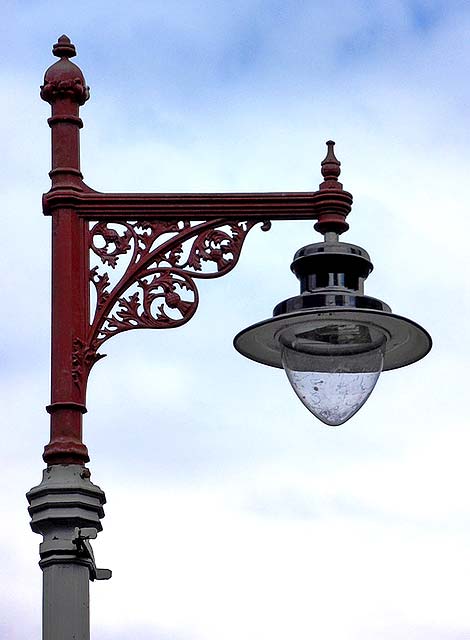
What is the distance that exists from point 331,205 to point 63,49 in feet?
4.97

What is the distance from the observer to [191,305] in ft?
30.5

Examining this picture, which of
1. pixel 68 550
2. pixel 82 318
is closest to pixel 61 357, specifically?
pixel 82 318

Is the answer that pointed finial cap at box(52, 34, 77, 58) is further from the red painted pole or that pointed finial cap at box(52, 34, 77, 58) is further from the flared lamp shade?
the flared lamp shade

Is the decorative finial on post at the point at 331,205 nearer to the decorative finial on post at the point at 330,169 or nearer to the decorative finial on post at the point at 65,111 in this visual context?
the decorative finial on post at the point at 330,169

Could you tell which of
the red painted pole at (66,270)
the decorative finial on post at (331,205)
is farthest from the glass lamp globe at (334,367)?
the red painted pole at (66,270)

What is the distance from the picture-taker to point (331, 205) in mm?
9258

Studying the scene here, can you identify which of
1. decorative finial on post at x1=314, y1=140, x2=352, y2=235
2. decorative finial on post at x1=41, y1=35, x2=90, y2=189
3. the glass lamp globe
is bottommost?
the glass lamp globe

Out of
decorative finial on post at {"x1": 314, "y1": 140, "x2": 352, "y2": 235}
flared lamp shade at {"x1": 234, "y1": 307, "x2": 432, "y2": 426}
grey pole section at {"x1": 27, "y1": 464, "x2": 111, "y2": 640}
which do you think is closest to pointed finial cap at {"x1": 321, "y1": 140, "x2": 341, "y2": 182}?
decorative finial on post at {"x1": 314, "y1": 140, "x2": 352, "y2": 235}

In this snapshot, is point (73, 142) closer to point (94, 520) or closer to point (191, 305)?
point (191, 305)

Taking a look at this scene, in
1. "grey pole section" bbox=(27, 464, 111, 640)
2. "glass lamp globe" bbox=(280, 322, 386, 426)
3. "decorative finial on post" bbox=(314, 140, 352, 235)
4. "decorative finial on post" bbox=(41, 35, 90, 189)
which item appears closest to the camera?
"grey pole section" bbox=(27, 464, 111, 640)

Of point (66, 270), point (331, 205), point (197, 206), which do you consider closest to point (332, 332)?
point (331, 205)

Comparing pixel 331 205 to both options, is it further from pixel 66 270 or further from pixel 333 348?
pixel 66 270

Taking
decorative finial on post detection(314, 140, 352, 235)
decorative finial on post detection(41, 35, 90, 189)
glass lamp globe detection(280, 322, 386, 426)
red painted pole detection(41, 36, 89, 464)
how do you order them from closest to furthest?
glass lamp globe detection(280, 322, 386, 426) → red painted pole detection(41, 36, 89, 464) → decorative finial on post detection(314, 140, 352, 235) → decorative finial on post detection(41, 35, 90, 189)

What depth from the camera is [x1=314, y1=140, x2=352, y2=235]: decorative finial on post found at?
30.3 feet
